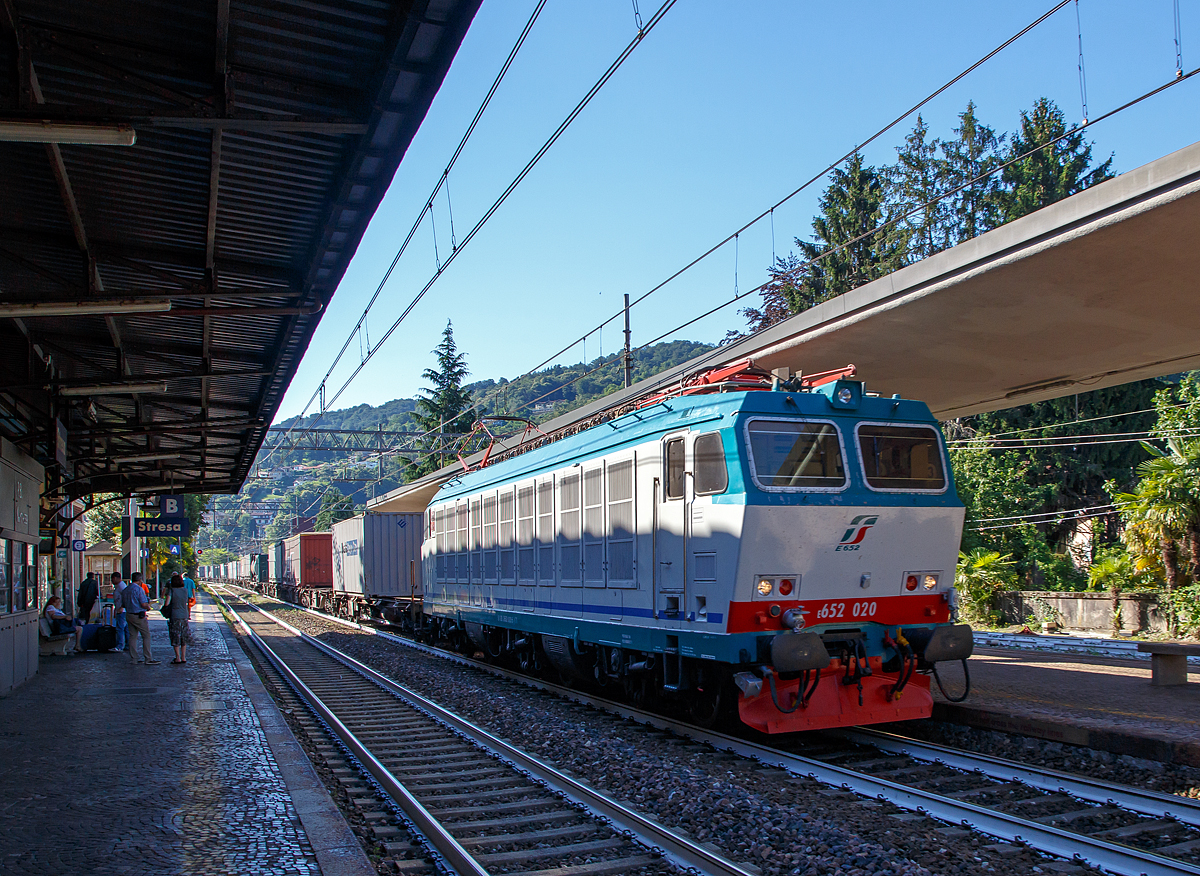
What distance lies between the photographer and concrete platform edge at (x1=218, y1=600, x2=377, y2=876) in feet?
18.7

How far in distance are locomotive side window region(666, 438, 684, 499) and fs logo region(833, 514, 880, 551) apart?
1601 millimetres

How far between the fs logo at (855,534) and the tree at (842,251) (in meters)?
31.3

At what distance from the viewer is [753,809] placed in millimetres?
6672

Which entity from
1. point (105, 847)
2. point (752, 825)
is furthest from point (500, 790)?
point (105, 847)

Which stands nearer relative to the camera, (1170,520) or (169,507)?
(1170,520)

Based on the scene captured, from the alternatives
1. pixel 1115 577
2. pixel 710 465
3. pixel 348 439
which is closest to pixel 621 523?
pixel 710 465

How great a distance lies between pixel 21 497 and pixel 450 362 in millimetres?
52030

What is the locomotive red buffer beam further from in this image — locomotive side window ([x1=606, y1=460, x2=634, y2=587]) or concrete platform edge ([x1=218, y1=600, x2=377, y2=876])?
concrete platform edge ([x1=218, y1=600, x2=377, y2=876])

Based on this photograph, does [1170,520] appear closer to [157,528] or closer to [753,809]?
[753,809]

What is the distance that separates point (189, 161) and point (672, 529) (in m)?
5.49

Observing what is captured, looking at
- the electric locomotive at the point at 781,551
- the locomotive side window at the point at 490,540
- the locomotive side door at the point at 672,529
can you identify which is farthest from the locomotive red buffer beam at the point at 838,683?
the locomotive side window at the point at 490,540

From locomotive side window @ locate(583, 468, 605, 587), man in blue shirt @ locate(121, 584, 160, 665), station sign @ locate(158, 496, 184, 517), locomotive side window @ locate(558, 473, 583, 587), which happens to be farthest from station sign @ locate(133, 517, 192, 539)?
locomotive side window @ locate(583, 468, 605, 587)

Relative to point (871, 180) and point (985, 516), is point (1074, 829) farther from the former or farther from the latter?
point (871, 180)

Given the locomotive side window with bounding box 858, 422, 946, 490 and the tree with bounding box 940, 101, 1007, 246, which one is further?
the tree with bounding box 940, 101, 1007, 246
